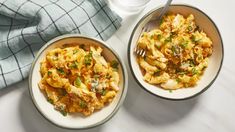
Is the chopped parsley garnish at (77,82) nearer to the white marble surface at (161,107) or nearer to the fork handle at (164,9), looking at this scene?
the white marble surface at (161,107)

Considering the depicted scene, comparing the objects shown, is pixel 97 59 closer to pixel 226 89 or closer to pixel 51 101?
pixel 51 101

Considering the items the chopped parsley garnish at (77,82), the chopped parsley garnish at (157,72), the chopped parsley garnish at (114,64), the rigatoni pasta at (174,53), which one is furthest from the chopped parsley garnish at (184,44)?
the chopped parsley garnish at (77,82)

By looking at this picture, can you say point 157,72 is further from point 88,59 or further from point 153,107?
point 88,59

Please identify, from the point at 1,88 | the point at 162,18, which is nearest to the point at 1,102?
the point at 1,88

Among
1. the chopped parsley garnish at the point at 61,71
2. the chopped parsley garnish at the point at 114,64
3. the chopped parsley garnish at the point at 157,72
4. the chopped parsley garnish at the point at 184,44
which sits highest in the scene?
the chopped parsley garnish at the point at 184,44

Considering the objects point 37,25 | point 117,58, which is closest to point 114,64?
point 117,58

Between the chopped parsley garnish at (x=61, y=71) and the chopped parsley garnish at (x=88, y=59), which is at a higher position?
the chopped parsley garnish at (x=88, y=59)

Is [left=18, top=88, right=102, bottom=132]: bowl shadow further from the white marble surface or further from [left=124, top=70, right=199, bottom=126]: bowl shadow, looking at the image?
[left=124, top=70, right=199, bottom=126]: bowl shadow
